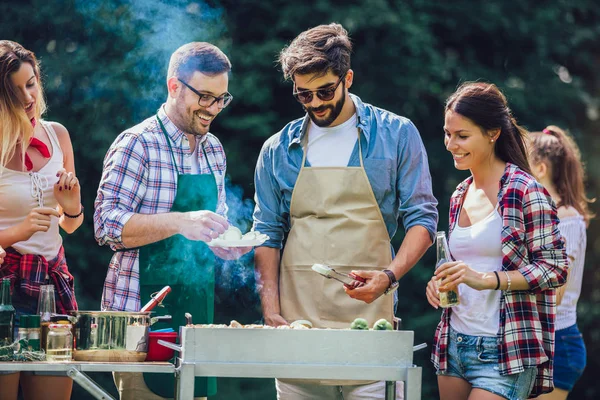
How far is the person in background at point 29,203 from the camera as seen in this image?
3.90m

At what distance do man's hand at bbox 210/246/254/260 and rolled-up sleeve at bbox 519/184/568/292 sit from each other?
119cm

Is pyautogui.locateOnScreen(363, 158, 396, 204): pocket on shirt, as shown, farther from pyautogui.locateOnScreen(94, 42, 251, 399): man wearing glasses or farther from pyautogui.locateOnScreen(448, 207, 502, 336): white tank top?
pyautogui.locateOnScreen(94, 42, 251, 399): man wearing glasses

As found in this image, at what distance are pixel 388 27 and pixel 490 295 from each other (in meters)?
5.31

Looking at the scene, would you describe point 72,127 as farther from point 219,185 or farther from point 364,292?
point 364,292

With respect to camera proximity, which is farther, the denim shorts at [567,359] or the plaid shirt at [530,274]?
the denim shorts at [567,359]

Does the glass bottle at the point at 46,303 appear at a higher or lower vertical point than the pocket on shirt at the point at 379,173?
lower

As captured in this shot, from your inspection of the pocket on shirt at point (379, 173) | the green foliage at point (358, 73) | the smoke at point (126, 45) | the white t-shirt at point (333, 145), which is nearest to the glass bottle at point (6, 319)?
the white t-shirt at point (333, 145)

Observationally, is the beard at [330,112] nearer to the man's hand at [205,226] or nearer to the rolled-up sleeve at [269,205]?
the rolled-up sleeve at [269,205]

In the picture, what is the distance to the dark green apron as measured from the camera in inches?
159

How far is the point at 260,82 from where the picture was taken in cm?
826

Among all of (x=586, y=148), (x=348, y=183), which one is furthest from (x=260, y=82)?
(x=348, y=183)

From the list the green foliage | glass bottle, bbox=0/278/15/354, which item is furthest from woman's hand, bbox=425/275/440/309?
the green foliage

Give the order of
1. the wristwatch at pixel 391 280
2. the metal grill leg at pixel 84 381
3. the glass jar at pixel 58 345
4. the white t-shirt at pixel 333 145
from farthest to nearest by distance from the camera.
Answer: the white t-shirt at pixel 333 145 < the wristwatch at pixel 391 280 < the glass jar at pixel 58 345 < the metal grill leg at pixel 84 381

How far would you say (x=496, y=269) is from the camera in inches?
149
